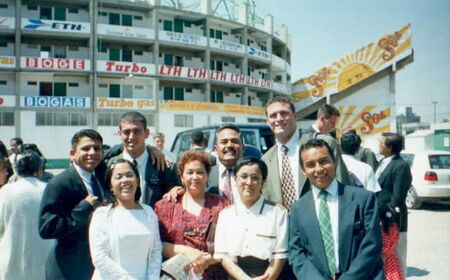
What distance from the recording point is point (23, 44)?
91.0 ft

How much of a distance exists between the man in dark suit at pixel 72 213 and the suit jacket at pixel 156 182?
1.27 feet

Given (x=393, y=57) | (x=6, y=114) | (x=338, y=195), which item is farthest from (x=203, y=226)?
(x=393, y=57)

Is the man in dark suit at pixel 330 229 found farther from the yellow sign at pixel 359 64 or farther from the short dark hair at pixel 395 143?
the yellow sign at pixel 359 64

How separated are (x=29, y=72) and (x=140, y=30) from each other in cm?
893

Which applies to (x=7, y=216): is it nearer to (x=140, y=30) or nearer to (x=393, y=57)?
(x=140, y=30)

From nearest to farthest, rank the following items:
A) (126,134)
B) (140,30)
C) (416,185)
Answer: (126,134) < (416,185) < (140,30)

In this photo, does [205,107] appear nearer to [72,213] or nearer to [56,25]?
[56,25]

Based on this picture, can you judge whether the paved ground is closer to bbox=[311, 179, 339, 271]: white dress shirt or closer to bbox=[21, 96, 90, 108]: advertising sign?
bbox=[311, 179, 339, 271]: white dress shirt

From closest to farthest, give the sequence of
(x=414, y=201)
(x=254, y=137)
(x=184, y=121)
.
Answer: (x=254, y=137), (x=414, y=201), (x=184, y=121)

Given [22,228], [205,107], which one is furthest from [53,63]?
[22,228]

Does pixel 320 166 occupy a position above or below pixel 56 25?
below

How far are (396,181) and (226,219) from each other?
2985mm

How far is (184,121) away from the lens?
30.4 m

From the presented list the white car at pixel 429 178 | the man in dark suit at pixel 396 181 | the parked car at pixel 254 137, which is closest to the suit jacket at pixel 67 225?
the man in dark suit at pixel 396 181
